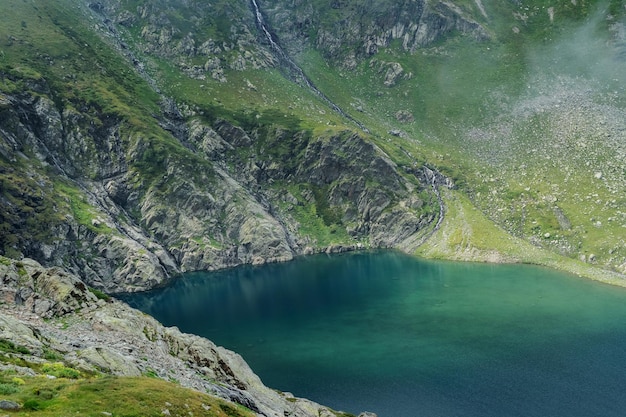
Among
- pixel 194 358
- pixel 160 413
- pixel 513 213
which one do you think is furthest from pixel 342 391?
pixel 513 213

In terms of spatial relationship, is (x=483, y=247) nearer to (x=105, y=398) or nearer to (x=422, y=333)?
(x=422, y=333)

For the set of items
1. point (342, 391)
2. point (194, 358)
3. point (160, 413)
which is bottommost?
point (342, 391)

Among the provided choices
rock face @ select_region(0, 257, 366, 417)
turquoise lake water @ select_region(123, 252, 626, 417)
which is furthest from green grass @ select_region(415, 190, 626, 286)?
rock face @ select_region(0, 257, 366, 417)

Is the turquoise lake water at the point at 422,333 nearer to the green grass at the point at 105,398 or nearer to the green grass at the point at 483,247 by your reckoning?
the green grass at the point at 483,247

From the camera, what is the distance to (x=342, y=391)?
8294 centimetres

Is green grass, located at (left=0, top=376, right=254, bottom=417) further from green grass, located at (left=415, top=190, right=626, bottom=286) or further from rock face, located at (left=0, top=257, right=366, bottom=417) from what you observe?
green grass, located at (left=415, top=190, right=626, bottom=286)

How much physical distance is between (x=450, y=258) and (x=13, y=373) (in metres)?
162

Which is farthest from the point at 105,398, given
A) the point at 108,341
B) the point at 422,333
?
the point at 422,333

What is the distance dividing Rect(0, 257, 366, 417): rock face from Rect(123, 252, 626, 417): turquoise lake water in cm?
2226

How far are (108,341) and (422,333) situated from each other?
72317mm

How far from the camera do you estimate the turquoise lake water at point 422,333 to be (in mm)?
79875

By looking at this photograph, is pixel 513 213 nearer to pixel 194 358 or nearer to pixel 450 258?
pixel 450 258

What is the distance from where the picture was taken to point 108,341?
182 ft

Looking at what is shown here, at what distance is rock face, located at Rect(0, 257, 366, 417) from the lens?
4591cm
